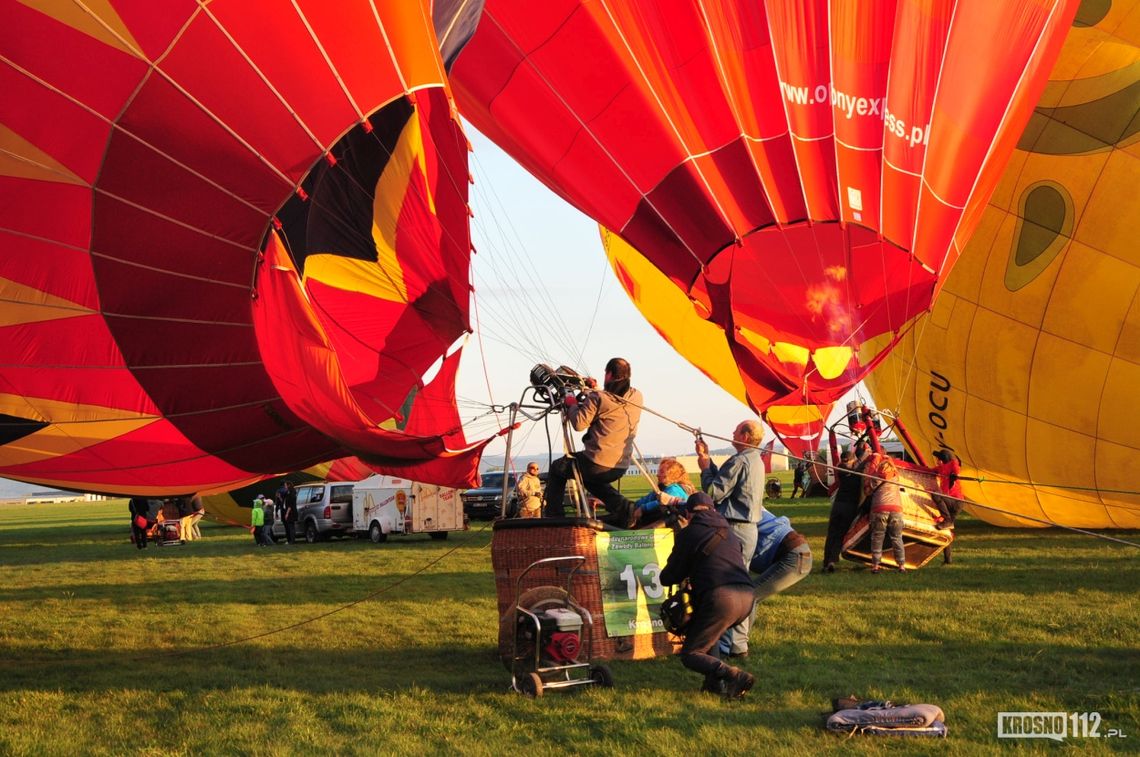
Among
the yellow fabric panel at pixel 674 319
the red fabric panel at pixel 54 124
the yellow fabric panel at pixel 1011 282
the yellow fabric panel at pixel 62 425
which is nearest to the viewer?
the red fabric panel at pixel 54 124

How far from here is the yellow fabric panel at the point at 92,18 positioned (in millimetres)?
5629

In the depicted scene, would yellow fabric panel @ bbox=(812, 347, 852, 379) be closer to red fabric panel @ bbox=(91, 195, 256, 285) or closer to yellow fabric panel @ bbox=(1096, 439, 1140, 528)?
yellow fabric panel @ bbox=(1096, 439, 1140, 528)

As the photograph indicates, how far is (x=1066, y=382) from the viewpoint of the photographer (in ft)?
38.5

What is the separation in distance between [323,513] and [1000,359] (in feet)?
41.0

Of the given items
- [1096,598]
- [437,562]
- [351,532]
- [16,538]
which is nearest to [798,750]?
[1096,598]

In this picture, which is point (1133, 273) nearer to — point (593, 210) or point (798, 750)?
point (593, 210)

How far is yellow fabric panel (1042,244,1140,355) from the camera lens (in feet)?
36.1

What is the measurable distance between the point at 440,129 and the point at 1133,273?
24.0 ft

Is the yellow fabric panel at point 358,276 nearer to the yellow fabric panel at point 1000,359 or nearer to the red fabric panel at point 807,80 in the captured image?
the red fabric panel at point 807,80

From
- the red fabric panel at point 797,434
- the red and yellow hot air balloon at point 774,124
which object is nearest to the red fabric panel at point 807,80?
the red and yellow hot air balloon at point 774,124

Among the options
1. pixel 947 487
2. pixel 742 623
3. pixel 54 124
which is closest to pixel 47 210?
pixel 54 124

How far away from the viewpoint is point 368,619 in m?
8.70

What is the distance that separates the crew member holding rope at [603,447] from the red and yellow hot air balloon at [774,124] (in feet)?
9.69

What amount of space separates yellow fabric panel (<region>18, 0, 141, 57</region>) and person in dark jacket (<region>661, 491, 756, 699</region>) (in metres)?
3.61
